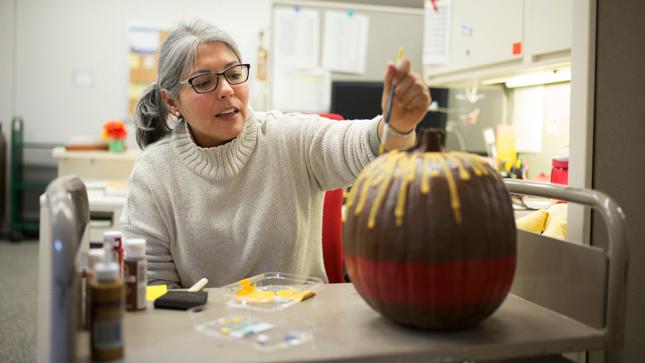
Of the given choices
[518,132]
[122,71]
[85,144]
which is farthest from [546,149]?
[122,71]

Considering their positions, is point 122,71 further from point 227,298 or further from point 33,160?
point 227,298

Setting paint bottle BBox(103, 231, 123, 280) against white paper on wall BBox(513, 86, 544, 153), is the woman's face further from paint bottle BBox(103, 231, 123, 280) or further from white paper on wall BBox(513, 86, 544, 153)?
white paper on wall BBox(513, 86, 544, 153)

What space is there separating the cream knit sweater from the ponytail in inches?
4.1

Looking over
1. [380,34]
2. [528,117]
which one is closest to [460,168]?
[528,117]

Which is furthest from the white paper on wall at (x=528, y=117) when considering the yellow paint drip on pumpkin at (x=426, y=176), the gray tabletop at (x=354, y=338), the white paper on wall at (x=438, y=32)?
the yellow paint drip on pumpkin at (x=426, y=176)

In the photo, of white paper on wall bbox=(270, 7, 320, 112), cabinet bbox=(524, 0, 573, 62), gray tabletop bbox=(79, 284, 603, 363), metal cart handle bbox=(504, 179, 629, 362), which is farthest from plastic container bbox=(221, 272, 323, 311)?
white paper on wall bbox=(270, 7, 320, 112)

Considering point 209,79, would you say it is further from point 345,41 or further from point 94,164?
point 94,164

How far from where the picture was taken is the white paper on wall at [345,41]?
3078 millimetres

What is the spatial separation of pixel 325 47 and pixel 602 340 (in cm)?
249

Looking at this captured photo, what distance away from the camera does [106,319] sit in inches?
26.4

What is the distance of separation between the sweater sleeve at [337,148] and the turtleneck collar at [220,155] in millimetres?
125

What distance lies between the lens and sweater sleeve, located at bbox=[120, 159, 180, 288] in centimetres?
132

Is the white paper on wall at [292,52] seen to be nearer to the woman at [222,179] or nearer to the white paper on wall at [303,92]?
the white paper on wall at [303,92]

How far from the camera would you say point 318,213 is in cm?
145
